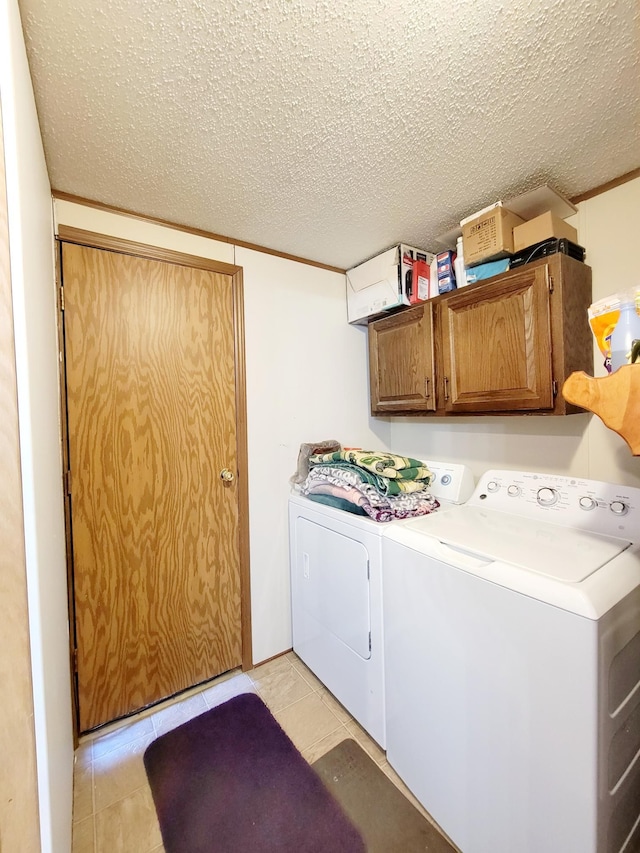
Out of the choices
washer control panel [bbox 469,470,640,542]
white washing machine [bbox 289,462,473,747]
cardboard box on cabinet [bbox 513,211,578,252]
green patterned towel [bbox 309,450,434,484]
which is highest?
cardboard box on cabinet [bbox 513,211,578,252]

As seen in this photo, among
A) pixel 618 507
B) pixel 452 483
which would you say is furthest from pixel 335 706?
pixel 618 507

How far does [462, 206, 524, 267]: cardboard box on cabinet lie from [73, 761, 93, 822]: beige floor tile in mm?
2637

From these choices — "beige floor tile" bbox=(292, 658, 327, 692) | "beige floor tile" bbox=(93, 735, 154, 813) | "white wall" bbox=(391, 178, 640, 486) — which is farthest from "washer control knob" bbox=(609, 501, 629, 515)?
"beige floor tile" bbox=(93, 735, 154, 813)

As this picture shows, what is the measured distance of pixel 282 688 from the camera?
1711 millimetres

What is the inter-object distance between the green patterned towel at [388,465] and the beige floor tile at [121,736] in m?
1.48

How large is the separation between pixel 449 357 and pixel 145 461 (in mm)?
1558

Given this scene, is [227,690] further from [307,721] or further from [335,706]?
[335,706]

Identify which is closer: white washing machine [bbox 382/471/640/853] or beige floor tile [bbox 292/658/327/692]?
white washing machine [bbox 382/471/640/853]

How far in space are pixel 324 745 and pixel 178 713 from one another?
28.1 inches

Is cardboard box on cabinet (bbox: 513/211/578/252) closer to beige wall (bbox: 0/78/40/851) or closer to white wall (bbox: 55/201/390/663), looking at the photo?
white wall (bbox: 55/201/390/663)

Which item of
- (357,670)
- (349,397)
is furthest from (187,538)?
(349,397)

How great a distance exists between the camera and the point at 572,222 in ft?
4.95

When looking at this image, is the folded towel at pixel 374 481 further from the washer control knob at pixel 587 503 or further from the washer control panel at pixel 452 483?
the washer control knob at pixel 587 503

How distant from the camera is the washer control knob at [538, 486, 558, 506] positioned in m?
1.30
